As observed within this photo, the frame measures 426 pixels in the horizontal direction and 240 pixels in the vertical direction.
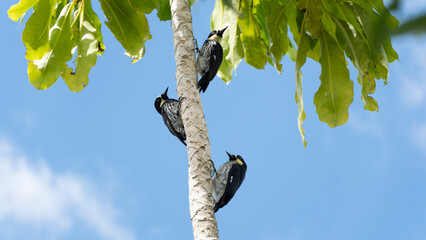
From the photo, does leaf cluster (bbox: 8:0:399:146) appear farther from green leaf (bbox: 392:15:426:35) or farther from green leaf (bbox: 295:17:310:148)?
green leaf (bbox: 392:15:426:35)

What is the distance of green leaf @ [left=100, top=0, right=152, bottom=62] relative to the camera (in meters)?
3.41

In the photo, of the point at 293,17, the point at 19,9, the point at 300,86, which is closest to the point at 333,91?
the point at 300,86

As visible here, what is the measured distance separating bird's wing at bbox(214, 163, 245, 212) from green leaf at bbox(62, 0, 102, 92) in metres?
1.26

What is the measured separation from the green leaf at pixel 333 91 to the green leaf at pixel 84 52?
4.86 feet

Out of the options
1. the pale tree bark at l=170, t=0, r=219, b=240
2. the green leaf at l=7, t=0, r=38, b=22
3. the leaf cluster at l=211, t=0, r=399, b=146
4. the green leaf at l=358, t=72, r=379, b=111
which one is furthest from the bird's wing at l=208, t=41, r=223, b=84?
the green leaf at l=7, t=0, r=38, b=22

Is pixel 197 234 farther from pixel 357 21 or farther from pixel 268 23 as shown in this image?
pixel 357 21

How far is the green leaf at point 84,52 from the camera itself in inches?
132

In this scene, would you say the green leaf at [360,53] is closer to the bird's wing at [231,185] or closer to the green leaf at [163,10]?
the bird's wing at [231,185]

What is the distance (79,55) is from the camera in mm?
3379

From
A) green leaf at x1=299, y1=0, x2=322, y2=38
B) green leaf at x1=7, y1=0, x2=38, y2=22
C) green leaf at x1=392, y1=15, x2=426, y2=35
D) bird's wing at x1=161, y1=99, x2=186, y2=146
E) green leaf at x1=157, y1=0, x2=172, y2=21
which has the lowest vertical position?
green leaf at x1=392, y1=15, x2=426, y2=35

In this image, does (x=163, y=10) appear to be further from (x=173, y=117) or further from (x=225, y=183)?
(x=225, y=183)

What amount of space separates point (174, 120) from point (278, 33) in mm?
1032

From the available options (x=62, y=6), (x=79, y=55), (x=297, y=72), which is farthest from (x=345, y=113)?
(x=62, y=6)

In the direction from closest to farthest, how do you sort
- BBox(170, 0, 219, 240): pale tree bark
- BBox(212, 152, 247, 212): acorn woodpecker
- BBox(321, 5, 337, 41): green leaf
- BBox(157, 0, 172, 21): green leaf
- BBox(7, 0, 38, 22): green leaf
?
BBox(170, 0, 219, 240): pale tree bark, BBox(212, 152, 247, 212): acorn woodpecker, BBox(321, 5, 337, 41): green leaf, BBox(7, 0, 38, 22): green leaf, BBox(157, 0, 172, 21): green leaf
